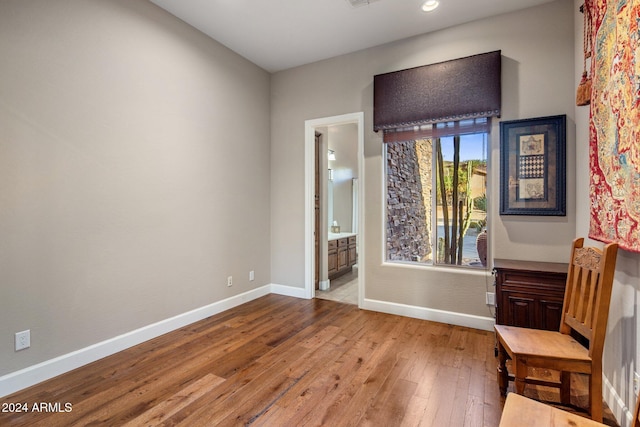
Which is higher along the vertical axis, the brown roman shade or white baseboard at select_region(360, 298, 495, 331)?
the brown roman shade

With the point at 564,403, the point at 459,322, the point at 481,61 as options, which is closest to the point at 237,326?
the point at 459,322

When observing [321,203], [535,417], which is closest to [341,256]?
[321,203]

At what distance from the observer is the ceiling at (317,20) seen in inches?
114

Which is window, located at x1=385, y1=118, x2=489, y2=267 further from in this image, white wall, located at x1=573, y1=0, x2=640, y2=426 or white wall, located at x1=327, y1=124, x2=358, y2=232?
white wall, located at x1=327, y1=124, x2=358, y2=232

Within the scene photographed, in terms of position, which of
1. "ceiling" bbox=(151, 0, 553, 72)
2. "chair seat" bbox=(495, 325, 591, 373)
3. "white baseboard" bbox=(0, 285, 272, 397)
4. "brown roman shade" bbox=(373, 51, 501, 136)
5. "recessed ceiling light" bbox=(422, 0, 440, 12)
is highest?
"ceiling" bbox=(151, 0, 553, 72)

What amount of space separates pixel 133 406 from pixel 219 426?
2.07ft

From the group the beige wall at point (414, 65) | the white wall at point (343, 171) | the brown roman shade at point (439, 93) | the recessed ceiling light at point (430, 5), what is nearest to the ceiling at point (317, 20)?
the recessed ceiling light at point (430, 5)

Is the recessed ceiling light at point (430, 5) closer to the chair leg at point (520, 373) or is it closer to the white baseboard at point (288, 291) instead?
the chair leg at point (520, 373)

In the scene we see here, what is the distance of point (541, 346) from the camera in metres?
1.72

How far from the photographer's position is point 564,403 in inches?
72.3

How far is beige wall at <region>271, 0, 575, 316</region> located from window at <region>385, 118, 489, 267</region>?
0.16 metres

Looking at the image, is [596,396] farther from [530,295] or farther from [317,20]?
[317,20]

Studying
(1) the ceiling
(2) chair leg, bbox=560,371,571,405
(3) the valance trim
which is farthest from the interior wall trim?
(2) chair leg, bbox=560,371,571,405

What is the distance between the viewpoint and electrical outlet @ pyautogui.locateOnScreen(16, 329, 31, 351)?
209 cm
